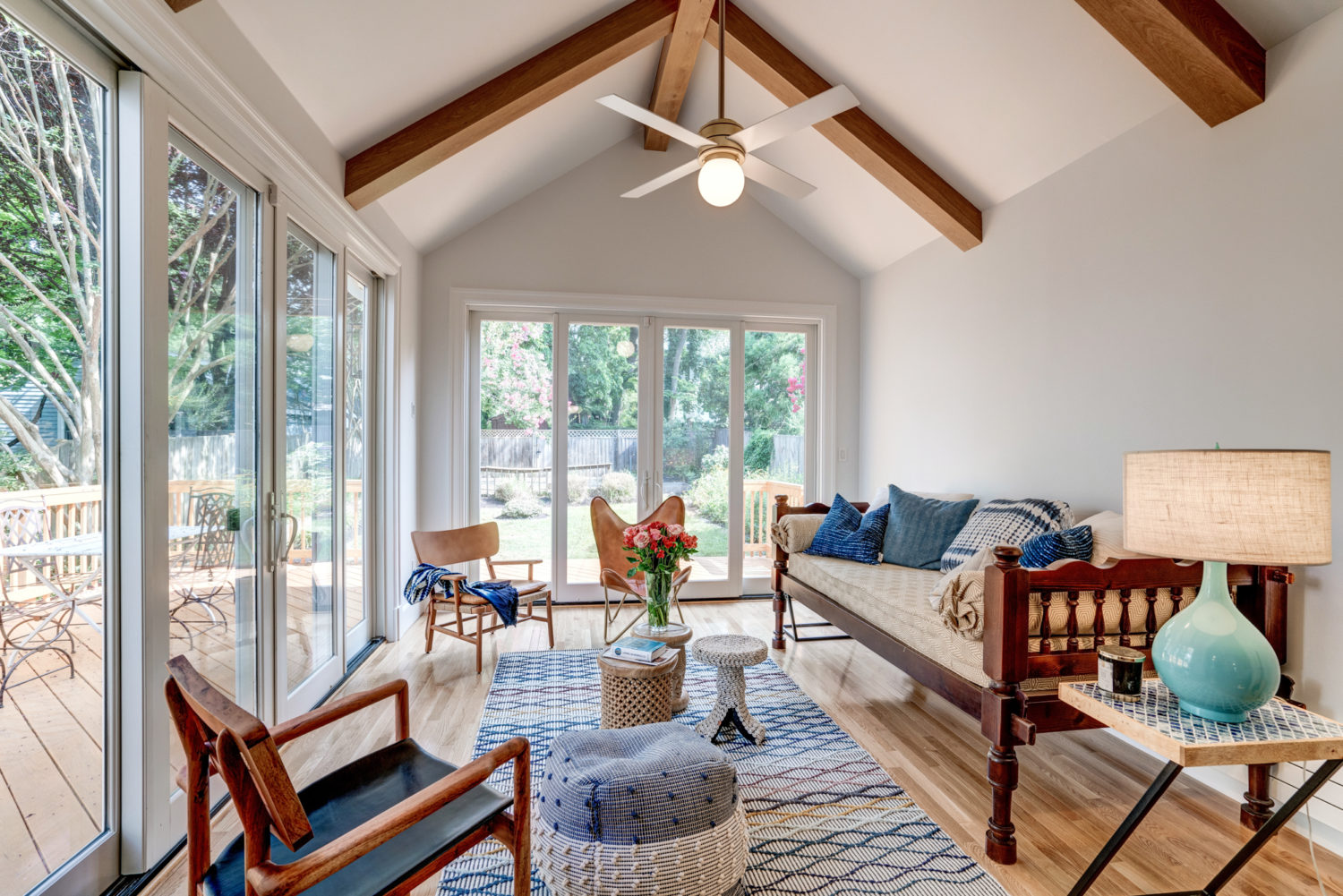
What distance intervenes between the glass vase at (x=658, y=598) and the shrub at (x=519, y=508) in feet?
7.45

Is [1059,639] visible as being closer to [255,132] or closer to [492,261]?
[255,132]

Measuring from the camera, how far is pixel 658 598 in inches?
112

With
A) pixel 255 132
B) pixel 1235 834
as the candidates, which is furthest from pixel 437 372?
pixel 1235 834

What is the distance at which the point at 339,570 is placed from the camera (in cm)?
332

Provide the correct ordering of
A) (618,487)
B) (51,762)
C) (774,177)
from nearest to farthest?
(51,762)
(774,177)
(618,487)

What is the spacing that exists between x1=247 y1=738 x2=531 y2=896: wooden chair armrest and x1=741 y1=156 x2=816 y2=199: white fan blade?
7.86ft

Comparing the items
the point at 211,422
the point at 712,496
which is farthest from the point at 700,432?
the point at 211,422

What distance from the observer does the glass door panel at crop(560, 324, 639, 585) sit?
4.96 m

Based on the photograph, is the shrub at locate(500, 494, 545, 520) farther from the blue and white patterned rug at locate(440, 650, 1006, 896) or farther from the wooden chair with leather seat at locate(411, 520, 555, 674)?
the blue and white patterned rug at locate(440, 650, 1006, 896)

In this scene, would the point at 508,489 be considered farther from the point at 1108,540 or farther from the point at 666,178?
the point at 1108,540

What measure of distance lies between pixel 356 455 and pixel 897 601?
2.92m

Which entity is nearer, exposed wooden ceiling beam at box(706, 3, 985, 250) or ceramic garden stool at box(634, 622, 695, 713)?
ceramic garden stool at box(634, 622, 695, 713)

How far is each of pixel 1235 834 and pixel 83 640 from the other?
337cm

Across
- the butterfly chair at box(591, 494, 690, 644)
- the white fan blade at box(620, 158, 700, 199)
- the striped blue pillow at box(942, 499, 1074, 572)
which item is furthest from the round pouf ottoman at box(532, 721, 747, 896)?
the butterfly chair at box(591, 494, 690, 644)
